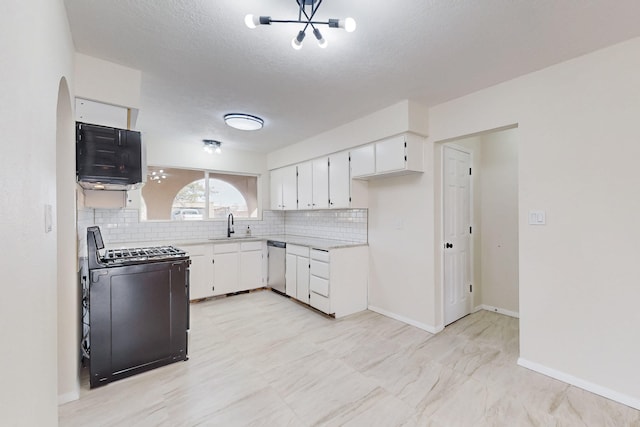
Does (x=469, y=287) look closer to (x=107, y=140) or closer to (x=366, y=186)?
(x=366, y=186)

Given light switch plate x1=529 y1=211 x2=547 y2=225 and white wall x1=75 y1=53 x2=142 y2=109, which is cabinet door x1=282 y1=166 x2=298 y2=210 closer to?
white wall x1=75 y1=53 x2=142 y2=109

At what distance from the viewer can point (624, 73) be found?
1.99 metres

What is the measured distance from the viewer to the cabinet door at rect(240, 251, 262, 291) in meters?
4.59

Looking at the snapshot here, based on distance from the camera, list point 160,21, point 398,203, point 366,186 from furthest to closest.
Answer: point 366,186
point 398,203
point 160,21

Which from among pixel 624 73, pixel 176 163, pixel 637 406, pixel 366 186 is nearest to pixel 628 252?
pixel 637 406

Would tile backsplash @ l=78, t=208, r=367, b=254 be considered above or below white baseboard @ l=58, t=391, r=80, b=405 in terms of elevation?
above

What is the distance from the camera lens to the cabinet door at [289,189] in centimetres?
480

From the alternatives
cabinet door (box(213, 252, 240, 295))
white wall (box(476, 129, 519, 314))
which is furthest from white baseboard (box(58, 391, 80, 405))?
white wall (box(476, 129, 519, 314))

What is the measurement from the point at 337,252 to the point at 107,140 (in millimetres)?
2561

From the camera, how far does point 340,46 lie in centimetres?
202

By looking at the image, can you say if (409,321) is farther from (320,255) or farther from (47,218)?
(47,218)

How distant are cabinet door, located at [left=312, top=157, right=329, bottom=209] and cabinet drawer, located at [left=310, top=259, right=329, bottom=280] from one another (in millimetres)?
848

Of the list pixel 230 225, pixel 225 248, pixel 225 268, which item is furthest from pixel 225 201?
pixel 225 268

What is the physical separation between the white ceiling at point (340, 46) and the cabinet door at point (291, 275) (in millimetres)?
2204
